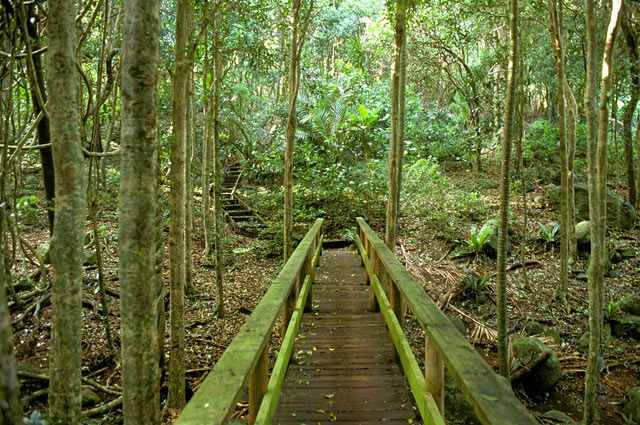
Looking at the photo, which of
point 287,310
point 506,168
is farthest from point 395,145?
point 287,310

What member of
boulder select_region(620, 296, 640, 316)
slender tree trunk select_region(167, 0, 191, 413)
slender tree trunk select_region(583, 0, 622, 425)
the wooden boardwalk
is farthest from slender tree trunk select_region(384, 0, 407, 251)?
boulder select_region(620, 296, 640, 316)

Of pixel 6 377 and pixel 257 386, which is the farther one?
pixel 257 386

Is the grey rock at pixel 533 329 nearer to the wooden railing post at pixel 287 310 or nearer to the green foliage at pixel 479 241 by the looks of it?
the green foliage at pixel 479 241

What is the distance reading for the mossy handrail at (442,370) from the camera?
4.64 feet

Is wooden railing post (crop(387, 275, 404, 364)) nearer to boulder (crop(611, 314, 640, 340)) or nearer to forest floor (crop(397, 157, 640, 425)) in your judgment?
forest floor (crop(397, 157, 640, 425))

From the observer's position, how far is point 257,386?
2309mm

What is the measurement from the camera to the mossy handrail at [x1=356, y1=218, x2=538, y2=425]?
141 centimetres

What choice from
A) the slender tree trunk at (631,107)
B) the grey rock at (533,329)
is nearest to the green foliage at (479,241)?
the grey rock at (533,329)

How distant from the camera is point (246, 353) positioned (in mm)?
1911

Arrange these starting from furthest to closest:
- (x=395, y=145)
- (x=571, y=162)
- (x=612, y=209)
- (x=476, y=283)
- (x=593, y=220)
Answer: (x=612, y=209), (x=571, y=162), (x=476, y=283), (x=395, y=145), (x=593, y=220)

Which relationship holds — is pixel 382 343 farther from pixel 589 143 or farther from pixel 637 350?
pixel 637 350

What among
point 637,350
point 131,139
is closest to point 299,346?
point 131,139

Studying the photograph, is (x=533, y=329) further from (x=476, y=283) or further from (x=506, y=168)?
(x=506, y=168)

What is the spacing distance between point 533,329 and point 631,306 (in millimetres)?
2097
